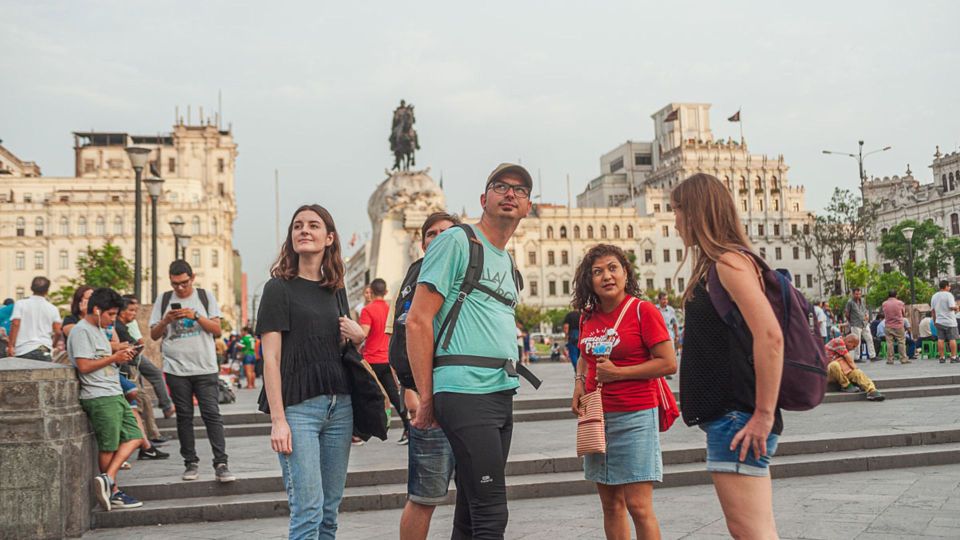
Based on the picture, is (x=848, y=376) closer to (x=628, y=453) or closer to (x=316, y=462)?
(x=628, y=453)

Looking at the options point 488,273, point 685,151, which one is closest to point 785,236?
point 685,151

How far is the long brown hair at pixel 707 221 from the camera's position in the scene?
323cm

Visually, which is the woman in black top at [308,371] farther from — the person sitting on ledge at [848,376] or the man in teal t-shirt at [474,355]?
the person sitting on ledge at [848,376]

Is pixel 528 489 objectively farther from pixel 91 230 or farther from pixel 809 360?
pixel 91 230

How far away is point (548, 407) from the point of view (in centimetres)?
1232

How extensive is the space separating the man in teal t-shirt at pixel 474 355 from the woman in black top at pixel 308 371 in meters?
0.63

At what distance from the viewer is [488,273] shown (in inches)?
144

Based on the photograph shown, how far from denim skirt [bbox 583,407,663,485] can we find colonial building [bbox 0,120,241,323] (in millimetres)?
76405

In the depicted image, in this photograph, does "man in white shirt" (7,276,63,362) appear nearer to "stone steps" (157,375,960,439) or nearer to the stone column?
"stone steps" (157,375,960,439)

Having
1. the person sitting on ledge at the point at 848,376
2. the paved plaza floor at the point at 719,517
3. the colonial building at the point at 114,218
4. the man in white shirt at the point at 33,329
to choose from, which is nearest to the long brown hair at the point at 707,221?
the paved plaza floor at the point at 719,517

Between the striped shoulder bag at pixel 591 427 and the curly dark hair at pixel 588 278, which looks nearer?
the striped shoulder bag at pixel 591 427

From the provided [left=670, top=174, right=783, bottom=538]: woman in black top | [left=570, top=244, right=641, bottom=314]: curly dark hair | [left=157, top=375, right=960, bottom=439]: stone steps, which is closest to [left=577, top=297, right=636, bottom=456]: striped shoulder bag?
[left=570, top=244, right=641, bottom=314]: curly dark hair

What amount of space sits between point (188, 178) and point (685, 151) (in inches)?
2173

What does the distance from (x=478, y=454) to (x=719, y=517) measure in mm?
3301
